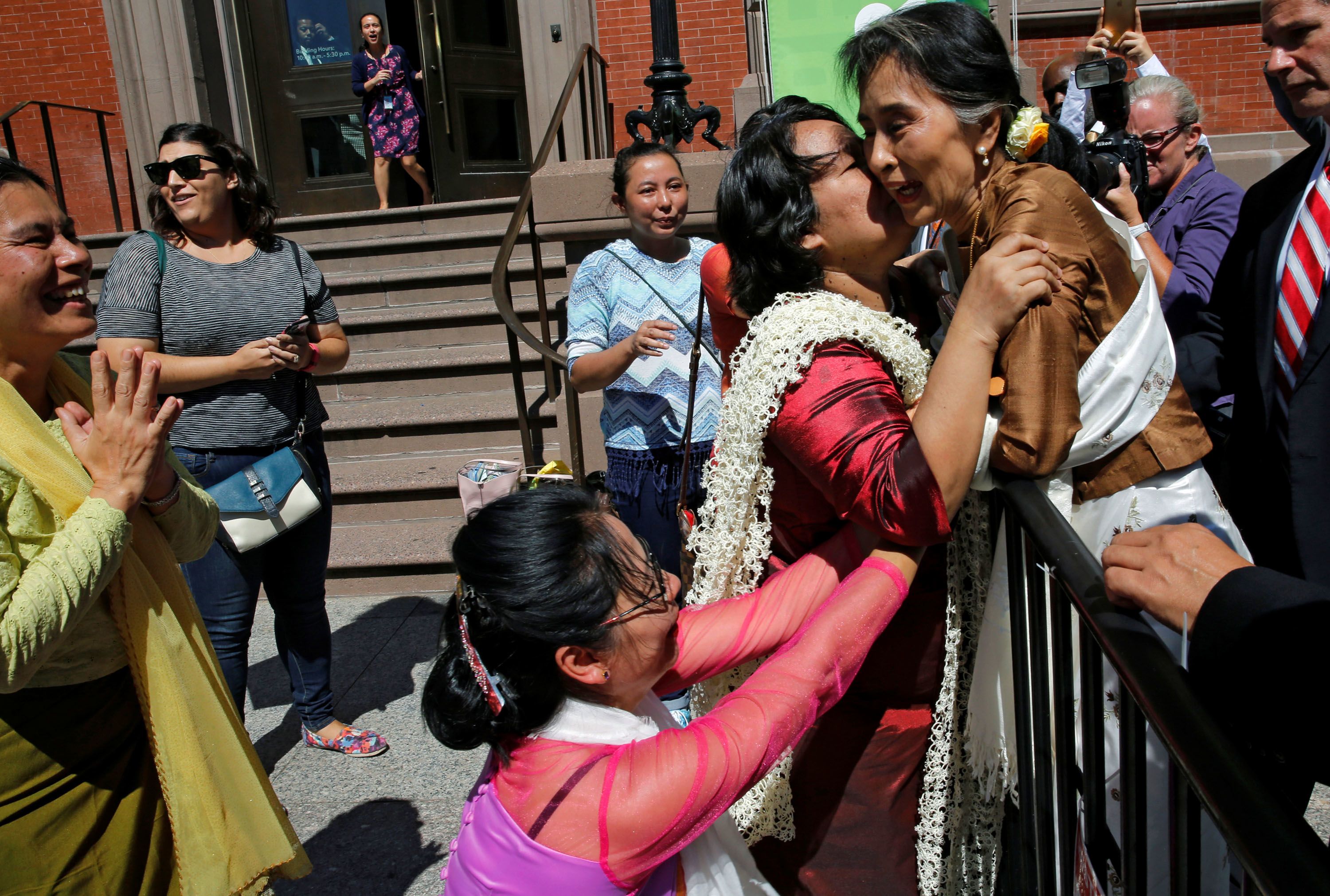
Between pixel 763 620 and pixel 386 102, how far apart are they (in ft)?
27.5

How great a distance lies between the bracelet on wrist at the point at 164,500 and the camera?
2.06 m

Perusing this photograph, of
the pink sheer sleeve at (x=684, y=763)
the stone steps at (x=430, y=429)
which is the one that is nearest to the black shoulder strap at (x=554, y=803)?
the pink sheer sleeve at (x=684, y=763)

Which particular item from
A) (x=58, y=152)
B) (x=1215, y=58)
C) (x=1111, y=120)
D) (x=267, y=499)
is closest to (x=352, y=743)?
(x=267, y=499)

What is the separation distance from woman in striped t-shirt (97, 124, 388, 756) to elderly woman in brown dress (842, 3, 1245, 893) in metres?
2.34

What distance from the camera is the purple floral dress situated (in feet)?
27.9

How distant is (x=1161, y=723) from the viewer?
0.94 metres

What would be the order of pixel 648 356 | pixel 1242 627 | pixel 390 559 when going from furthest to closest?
pixel 390 559
pixel 648 356
pixel 1242 627

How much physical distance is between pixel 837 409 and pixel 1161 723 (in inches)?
26.2

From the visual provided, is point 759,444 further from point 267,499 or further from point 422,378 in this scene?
point 422,378

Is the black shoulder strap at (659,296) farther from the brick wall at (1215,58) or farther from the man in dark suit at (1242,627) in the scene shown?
the brick wall at (1215,58)

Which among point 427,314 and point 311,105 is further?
point 311,105

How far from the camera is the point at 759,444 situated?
5.33 ft

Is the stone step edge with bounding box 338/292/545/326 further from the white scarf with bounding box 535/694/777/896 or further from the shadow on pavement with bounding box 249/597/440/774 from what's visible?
the white scarf with bounding box 535/694/777/896

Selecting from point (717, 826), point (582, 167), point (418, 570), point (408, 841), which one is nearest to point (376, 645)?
point (418, 570)
